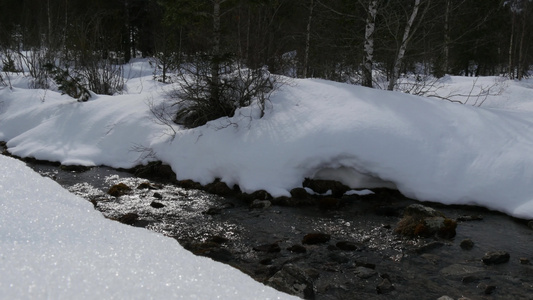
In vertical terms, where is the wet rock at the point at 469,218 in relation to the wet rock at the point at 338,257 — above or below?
above

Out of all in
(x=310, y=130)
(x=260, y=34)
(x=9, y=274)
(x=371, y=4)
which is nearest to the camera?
(x=9, y=274)

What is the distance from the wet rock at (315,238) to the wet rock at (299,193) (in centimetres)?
169

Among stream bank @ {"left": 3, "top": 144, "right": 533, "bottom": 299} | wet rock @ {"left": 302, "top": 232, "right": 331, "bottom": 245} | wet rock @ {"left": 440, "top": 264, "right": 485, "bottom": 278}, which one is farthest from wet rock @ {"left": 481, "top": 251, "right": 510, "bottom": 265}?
wet rock @ {"left": 302, "top": 232, "right": 331, "bottom": 245}

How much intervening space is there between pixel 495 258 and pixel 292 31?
16733mm

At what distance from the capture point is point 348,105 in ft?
28.7

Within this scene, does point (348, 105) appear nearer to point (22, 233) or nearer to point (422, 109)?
point (422, 109)

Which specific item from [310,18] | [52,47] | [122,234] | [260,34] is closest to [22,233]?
[122,234]

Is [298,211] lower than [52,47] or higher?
lower

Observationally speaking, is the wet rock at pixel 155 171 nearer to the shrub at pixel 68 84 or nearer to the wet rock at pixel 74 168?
the wet rock at pixel 74 168

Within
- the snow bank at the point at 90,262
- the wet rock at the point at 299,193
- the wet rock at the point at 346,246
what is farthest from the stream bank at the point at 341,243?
the snow bank at the point at 90,262

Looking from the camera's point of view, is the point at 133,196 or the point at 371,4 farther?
the point at 371,4

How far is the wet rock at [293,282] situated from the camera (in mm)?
4207

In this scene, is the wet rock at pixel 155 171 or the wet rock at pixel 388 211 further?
the wet rock at pixel 155 171

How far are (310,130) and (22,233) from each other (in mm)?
6323
